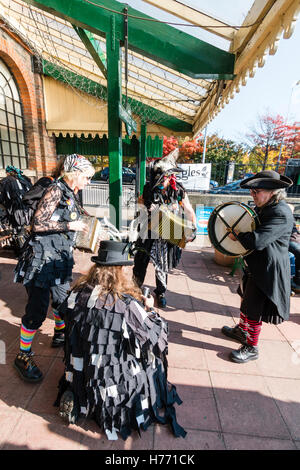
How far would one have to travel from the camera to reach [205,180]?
9258mm

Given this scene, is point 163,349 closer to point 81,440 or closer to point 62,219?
point 81,440

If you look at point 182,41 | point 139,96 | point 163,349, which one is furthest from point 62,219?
point 139,96

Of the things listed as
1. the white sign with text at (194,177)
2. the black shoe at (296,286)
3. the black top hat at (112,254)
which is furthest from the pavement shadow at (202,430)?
the white sign with text at (194,177)

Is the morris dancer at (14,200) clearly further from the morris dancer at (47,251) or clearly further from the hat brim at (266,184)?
the hat brim at (266,184)

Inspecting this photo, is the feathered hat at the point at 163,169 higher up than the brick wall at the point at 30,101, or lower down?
lower down

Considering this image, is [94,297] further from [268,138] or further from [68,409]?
[268,138]

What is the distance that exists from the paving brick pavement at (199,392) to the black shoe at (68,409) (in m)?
0.07

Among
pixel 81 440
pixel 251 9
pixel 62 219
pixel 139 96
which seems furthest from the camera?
pixel 139 96

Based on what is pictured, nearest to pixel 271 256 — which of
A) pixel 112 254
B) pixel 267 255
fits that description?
pixel 267 255

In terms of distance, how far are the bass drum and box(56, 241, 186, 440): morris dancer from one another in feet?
3.72

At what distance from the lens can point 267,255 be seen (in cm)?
215

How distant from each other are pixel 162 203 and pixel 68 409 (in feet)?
7.27

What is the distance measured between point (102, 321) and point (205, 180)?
A: 855 cm

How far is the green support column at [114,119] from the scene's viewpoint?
3.17 m
